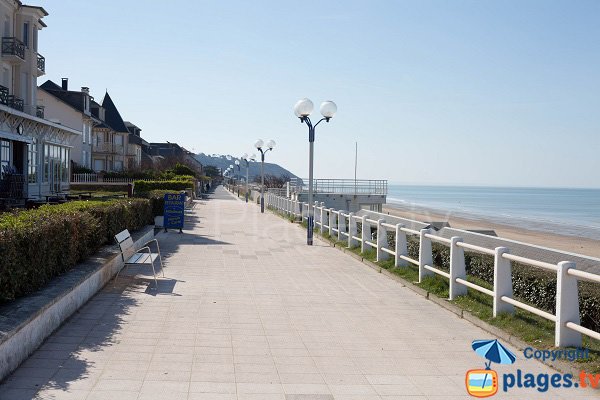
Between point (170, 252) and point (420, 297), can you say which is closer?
point (420, 297)

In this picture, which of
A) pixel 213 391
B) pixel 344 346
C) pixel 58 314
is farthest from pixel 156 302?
pixel 213 391

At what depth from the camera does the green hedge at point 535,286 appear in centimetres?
802

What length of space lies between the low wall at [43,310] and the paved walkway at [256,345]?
0.13 meters

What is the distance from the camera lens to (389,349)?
6781 millimetres

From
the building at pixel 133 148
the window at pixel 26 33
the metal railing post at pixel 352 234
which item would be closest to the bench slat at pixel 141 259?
the metal railing post at pixel 352 234

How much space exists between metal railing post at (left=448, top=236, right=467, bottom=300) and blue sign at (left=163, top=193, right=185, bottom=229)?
1240cm

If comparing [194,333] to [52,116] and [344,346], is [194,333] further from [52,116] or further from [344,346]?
[52,116]

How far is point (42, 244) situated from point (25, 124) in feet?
73.0

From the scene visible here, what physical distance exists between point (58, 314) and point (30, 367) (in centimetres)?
151

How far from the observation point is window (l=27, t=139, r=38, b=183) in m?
27.7

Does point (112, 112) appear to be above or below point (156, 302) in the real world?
above

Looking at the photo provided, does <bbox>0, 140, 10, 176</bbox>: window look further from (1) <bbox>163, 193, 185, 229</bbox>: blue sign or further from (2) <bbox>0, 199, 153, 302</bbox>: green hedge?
(2) <bbox>0, 199, 153, 302</bbox>: green hedge

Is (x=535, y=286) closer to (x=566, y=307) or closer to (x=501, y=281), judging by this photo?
(x=501, y=281)

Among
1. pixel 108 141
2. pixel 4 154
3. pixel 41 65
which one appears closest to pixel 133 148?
pixel 108 141
